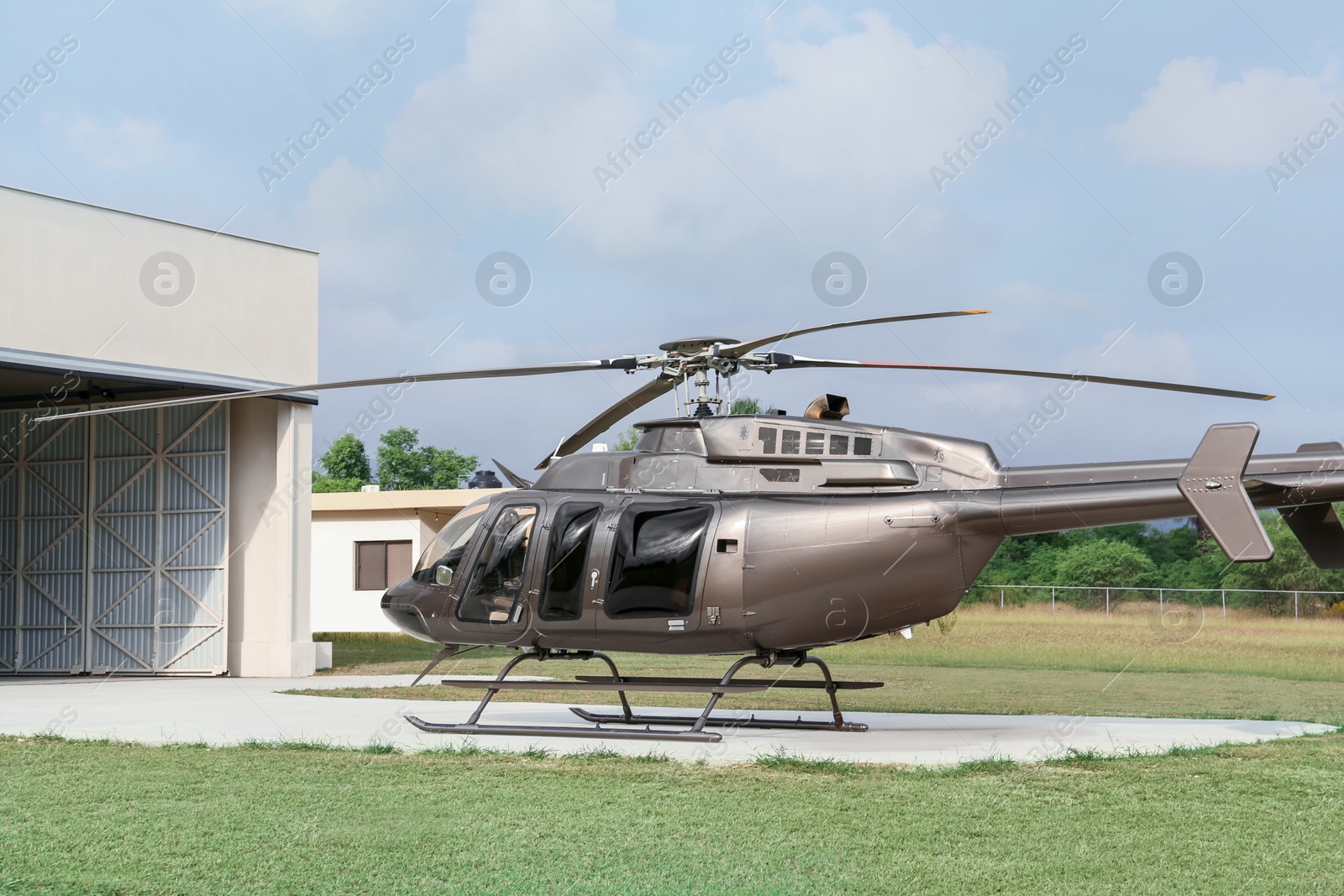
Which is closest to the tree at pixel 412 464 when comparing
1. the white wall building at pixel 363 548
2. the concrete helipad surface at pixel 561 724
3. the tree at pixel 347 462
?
the tree at pixel 347 462

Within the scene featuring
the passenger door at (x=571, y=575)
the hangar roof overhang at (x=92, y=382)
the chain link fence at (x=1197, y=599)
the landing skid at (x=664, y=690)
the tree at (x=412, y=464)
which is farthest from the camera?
the tree at (x=412, y=464)

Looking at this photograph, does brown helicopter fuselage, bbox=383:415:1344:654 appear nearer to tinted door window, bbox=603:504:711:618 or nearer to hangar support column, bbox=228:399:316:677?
tinted door window, bbox=603:504:711:618

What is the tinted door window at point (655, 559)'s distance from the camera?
10.5 meters

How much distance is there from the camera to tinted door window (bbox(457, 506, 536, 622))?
1091cm

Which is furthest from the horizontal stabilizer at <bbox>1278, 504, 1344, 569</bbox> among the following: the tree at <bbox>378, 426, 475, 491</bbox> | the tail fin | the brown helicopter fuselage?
the tree at <bbox>378, 426, 475, 491</bbox>

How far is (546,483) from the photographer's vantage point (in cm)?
1142

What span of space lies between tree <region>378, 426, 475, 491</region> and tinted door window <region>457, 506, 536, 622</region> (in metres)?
71.6

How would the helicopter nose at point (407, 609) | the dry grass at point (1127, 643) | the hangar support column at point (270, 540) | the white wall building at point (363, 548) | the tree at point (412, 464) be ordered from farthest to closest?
the tree at point (412, 464) → the white wall building at point (363, 548) → the dry grass at point (1127, 643) → the hangar support column at point (270, 540) → the helicopter nose at point (407, 609)

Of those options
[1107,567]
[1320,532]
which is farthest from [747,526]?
[1107,567]

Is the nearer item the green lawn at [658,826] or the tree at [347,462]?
the green lawn at [658,826]

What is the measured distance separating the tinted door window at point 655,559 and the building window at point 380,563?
76.5ft

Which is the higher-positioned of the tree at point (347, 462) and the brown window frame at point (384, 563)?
the tree at point (347, 462)

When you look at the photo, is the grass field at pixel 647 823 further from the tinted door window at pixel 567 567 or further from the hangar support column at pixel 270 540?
the hangar support column at pixel 270 540

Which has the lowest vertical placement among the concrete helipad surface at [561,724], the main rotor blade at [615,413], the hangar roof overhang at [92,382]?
the concrete helipad surface at [561,724]
